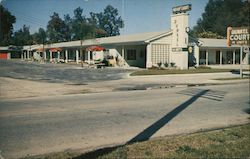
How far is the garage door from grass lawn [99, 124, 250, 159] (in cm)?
2526

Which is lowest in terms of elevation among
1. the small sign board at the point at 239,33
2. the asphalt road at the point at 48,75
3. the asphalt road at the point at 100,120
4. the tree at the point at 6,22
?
the asphalt road at the point at 100,120

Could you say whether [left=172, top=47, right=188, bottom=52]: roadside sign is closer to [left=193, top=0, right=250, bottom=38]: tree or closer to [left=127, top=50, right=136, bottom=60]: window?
[left=127, top=50, right=136, bottom=60]: window

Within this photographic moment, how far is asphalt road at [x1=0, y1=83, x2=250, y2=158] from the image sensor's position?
5.78m

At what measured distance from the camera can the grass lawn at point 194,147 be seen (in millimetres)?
4664

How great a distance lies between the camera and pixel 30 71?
25859mm

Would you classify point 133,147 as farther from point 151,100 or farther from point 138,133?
point 151,100

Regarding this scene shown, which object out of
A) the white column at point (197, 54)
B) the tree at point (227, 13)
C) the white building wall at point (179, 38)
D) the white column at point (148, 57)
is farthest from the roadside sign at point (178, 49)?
the tree at point (227, 13)

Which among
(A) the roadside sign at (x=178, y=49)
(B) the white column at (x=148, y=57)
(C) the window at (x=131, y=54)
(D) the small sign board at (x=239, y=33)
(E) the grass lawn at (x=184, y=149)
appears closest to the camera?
(E) the grass lawn at (x=184, y=149)

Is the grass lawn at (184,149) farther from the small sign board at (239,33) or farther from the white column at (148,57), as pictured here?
the white column at (148,57)

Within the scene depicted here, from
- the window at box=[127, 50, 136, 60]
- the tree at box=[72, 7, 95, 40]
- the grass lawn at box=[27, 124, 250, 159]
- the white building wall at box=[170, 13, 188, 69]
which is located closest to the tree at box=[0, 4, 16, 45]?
the tree at box=[72, 7, 95, 40]

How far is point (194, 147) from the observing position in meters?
5.07

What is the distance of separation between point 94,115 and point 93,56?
31768 millimetres

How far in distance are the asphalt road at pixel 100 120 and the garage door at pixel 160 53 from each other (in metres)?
20.0

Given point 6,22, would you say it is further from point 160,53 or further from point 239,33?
point 160,53
